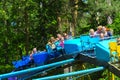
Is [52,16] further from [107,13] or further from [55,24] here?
[107,13]

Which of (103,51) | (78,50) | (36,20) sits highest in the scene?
(103,51)

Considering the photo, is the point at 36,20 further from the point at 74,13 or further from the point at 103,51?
the point at 103,51

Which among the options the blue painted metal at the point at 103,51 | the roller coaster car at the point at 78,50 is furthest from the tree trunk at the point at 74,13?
the blue painted metal at the point at 103,51

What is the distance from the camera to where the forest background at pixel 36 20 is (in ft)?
118

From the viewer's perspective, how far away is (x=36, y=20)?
1511 inches

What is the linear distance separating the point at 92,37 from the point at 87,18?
21.9m

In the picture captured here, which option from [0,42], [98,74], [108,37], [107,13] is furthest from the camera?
[0,42]

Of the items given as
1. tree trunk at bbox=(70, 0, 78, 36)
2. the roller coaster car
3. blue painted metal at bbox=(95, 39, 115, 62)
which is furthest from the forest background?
blue painted metal at bbox=(95, 39, 115, 62)

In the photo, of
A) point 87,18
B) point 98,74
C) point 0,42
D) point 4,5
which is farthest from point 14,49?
point 98,74

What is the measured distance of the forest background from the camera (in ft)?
118

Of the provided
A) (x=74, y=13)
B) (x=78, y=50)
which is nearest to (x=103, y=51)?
(x=78, y=50)

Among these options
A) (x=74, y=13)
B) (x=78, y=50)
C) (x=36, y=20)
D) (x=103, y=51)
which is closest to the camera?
(x=103, y=51)

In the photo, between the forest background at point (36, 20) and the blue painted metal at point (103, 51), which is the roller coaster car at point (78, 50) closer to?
the blue painted metal at point (103, 51)

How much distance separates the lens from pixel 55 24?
123 feet
